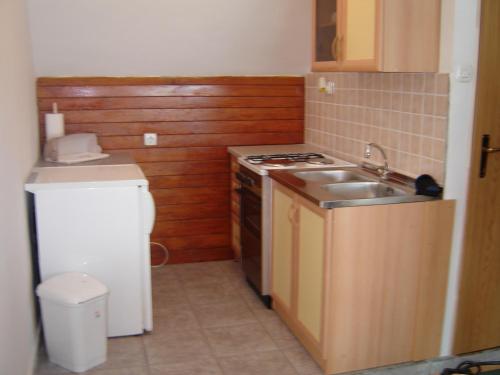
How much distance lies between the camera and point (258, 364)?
296cm

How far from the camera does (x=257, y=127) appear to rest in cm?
448

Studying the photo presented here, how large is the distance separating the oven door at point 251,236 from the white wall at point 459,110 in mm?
1212

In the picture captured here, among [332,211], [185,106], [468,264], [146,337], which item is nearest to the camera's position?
[332,211]

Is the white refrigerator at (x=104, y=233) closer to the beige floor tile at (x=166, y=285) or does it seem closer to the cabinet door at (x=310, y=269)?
the beige floor tile at (x=166, y=285)

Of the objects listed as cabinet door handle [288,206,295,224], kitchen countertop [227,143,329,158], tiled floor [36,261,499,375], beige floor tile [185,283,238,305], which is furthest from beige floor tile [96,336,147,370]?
kitchen countertop [227,143,329,158]

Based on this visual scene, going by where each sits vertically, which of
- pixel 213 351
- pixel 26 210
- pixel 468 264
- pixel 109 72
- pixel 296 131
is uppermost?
pixel 109 72

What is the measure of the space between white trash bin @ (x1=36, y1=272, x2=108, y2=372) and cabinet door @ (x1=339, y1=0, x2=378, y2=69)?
175 cm

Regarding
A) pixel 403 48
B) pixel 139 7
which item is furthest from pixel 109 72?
pixel 403 48

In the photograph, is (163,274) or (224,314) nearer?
(224,314)

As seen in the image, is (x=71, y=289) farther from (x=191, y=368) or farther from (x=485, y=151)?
(x=485, y=151)

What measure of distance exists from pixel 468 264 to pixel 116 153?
8.41ft

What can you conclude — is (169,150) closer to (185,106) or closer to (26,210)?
(185,106)

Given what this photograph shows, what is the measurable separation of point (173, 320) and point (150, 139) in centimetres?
144

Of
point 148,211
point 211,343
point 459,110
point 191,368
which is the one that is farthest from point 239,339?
point 459,110
